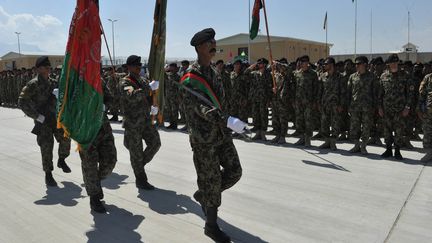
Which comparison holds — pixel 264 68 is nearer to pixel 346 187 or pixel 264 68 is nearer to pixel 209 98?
pixel 346 187

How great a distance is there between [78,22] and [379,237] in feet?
12.9

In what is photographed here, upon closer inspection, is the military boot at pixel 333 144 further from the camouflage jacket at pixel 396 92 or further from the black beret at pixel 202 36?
the black beret at pixel 202 36

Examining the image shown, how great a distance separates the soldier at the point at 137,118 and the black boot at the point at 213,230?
6.10 feet

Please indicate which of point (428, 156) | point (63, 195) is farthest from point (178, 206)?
point (428, 156)

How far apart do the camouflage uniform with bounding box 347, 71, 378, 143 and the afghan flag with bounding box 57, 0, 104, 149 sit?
5062 millimetres

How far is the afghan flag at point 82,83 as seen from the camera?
167 inches

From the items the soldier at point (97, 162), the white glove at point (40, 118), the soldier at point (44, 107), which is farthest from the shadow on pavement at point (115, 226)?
the white glove at point (40, 118)

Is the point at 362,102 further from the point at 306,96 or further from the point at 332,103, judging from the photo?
the point at 306,96

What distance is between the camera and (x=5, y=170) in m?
6.55

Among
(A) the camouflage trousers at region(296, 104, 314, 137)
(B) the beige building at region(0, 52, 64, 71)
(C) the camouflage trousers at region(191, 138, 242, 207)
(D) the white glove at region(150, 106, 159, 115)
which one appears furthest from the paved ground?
(B) the beige building at region(0, 52, 64, 71)

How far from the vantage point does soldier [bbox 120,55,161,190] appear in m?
5.16

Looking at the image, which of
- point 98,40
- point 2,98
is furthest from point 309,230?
point 2,98

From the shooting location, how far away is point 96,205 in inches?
175

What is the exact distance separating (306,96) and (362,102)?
124 centimetres
